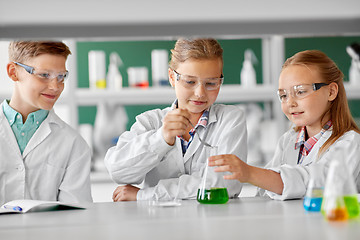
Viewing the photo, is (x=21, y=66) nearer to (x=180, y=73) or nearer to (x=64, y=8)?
(x=180, y=73)

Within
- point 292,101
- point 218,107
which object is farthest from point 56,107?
point 292,101

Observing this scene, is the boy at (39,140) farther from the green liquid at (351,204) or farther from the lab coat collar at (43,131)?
the green liquid at (351,204)

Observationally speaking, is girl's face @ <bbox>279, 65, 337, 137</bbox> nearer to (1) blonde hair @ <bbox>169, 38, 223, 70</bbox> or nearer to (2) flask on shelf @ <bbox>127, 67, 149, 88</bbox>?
(1) blonde hair @ <bbox>169, 38, 223, 70</bbox>

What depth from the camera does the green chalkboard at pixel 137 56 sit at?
3967 mm

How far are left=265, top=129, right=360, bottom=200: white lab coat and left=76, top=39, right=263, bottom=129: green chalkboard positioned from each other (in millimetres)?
2108

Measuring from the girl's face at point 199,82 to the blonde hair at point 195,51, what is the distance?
0.02 metres

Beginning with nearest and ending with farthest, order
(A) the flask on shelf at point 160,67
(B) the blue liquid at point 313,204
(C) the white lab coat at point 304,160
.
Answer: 1. (B) the blue liquid at point 313,204
2. (C) the white lab coat at point 304,160
3. (A) the flask on shelf at point 160,67

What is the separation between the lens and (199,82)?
5.93 feet

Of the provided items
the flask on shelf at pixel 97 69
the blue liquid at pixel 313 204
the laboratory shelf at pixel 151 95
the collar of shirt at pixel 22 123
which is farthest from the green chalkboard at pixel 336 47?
the blue liquid at pixel 313 204

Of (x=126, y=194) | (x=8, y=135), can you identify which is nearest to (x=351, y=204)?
(x=126, y=194)

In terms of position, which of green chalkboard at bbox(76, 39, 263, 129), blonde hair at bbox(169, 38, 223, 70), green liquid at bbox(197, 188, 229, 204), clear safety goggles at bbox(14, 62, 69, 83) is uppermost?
green chalkboard at bbox(76, 39, 263, 129)

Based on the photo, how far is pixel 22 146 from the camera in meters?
1.96

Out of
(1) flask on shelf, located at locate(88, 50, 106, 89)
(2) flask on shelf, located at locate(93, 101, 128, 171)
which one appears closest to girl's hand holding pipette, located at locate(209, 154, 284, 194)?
(2) flask on shelf, located at locate(93, 101, 128, 171)

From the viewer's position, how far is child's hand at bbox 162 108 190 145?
159cm
